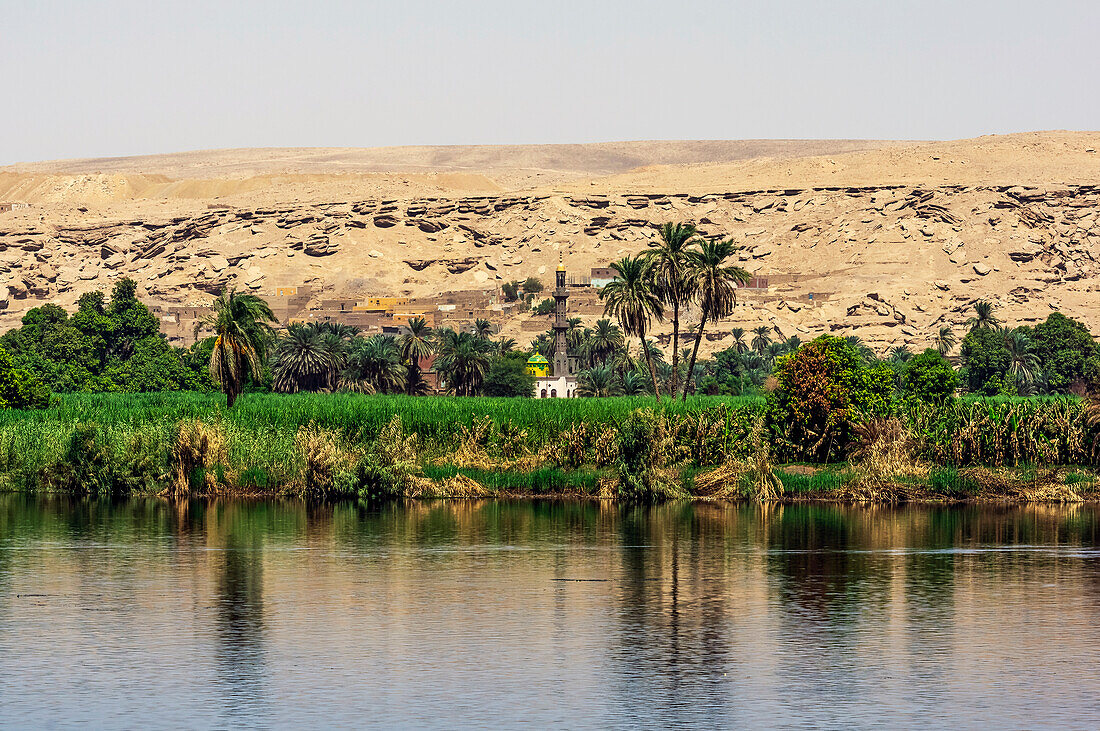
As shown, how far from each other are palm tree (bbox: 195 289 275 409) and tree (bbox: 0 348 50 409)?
1215 centimetres

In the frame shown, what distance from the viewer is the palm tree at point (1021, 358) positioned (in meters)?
140

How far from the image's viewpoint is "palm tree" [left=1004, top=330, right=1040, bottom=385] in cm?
14000

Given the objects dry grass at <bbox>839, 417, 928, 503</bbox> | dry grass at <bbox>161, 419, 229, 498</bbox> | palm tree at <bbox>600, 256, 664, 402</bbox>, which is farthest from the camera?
palm tree at <bbox>600, 256, 664, 402</bbox>

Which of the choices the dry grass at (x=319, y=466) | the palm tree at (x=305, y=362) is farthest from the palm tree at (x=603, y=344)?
the dry grass at (x=319, y=466)

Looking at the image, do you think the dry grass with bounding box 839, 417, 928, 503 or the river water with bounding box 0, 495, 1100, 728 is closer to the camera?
the river water with bounding box 0, 495, 1100, 728


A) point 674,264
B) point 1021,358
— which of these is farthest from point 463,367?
point 1021,358

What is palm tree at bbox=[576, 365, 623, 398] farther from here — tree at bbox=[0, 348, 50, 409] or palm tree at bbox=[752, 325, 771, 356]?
tree at bbox=[0, 348, 50, 409]

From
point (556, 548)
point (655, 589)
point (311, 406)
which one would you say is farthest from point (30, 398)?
point (655, 589)

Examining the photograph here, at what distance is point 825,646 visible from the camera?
25.8 m

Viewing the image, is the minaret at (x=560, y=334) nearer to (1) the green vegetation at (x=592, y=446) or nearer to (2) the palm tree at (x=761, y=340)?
(2) the palm tree at (x=761, y=340)

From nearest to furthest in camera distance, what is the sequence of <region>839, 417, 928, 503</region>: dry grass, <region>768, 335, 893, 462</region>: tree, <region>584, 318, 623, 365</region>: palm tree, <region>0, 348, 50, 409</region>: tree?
<region>839, 417, 928, 503</region>: dry grass → <region>768, 335, 893, 462</region>: tree → <region>0, 348, 50, 409</region>: tree → <region>584, 318, 623, 365</region>: palm tree

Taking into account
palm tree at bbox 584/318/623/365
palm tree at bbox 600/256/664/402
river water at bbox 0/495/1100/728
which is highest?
palm tree at bbox 600/256/664/402

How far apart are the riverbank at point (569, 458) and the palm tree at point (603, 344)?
93.9 meters

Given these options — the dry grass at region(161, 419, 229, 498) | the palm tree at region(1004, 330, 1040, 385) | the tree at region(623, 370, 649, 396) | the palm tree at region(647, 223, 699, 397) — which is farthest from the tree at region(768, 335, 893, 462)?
the palm tree at region(1004, 330, 1040, 385)
